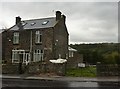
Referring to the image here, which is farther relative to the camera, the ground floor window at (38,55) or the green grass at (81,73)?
the ground floor window at (38,55)

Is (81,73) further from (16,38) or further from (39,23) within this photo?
(16,38)

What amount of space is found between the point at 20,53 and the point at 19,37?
8.89ft

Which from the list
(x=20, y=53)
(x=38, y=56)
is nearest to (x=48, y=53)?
(x=38, y=56)

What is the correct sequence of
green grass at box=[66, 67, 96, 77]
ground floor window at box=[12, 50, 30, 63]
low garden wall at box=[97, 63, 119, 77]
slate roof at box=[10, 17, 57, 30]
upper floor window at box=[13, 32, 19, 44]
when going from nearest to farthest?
low garden wall at box=[97, 63, 119, 77]
green grass at box=[66, 67, 96, 77]
slate roof at box=[10, 17, 57, 30]
ground floor window at box=[12, 50, 30, 63]
upper floor window at box=[13, 32, 19, 44]

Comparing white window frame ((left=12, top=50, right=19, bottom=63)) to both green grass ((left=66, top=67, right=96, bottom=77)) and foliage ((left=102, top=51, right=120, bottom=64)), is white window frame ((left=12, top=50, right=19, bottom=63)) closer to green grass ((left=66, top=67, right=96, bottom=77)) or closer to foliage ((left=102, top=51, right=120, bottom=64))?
green grass ((left=66, top=67, right=96, bottom=77))

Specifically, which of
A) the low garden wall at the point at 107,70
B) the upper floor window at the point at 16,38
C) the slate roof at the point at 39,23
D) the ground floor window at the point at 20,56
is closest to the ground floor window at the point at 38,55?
the ground floor window at the point at 20,56

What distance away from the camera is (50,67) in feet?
109

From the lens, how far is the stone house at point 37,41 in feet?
133

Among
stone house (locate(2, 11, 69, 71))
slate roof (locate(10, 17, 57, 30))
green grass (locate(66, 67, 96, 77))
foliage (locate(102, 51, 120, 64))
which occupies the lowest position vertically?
green grass (locate(66, 67, 96, 77))

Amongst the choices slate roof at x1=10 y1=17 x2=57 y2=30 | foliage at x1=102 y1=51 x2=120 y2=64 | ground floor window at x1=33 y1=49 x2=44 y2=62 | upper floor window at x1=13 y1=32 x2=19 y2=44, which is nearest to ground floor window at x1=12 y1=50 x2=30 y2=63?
ground floor window at x1=33 y1=49 x2=44 y2=62

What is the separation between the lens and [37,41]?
1640 inches

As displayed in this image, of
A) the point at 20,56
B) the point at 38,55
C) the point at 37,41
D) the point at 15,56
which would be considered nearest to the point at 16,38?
the point at 15,56

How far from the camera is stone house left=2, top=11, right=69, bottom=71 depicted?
133 ft

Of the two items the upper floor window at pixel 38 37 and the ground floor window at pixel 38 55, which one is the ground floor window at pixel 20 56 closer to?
the ground floor window at pixel 38 55
